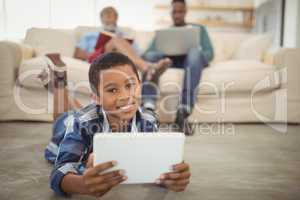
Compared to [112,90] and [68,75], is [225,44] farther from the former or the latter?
[112,90]

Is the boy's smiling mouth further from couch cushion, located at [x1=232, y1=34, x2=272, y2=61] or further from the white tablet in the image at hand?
couch cushion, located at [x1=232, y1=34, x2=272, y2=61]

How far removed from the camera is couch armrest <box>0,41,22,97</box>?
77.6 inches

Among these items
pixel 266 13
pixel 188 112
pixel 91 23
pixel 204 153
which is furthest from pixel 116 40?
pixel 266 13

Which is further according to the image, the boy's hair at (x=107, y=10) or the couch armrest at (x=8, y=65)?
the boy's hair at (x=107, y=10)

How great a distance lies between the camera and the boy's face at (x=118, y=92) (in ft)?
2.86

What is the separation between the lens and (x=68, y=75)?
1948 millimetres

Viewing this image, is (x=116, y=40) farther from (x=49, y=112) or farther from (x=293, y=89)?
(x=293, y=89)

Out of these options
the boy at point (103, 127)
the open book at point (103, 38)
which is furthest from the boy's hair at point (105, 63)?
the open book at point (103, 38)

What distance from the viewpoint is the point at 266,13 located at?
4.30m

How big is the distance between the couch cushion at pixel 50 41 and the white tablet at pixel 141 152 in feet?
5.89

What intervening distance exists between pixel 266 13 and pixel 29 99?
11.1ft

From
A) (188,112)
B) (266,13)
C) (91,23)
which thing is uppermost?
(266,13)

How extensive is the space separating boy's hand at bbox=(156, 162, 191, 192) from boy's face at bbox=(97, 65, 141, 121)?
0.21m

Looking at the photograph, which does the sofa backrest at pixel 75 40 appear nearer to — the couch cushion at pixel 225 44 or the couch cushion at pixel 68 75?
the couch cushion at pixel 225 44
